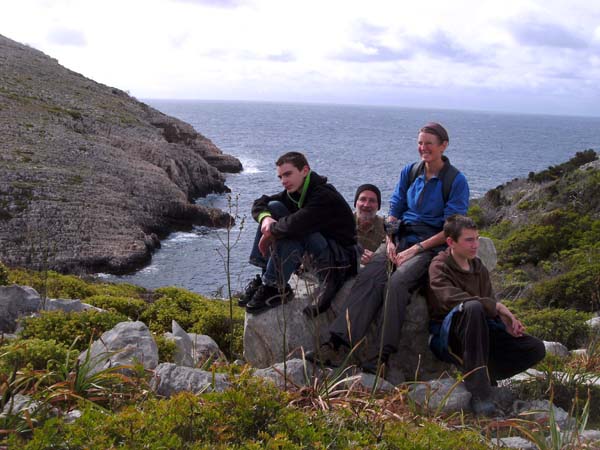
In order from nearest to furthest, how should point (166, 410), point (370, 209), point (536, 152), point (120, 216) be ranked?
point (166, 410) → point (370, 209) → point (120, 216) → point (536, 152)

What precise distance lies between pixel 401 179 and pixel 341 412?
3.80 m

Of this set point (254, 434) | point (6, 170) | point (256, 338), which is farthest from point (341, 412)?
point (6, 170)

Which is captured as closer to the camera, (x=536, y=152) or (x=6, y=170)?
(x=6, y=170)

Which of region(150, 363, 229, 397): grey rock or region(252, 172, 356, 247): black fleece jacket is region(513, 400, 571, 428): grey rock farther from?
region(150, 363, 229, 397): grey rock

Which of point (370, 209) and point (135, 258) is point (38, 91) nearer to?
point (135, 258)

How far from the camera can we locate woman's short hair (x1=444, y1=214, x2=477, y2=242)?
6354 mm

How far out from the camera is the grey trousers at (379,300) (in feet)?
21.1

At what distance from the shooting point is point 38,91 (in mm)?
60188

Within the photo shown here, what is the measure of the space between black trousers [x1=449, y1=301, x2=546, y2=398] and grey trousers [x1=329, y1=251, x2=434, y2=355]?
61 cm

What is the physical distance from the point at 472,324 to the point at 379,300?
106 cm

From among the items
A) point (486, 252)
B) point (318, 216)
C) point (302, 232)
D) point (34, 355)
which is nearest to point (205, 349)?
point (302, 232)

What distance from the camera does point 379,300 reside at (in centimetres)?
Answer: 663

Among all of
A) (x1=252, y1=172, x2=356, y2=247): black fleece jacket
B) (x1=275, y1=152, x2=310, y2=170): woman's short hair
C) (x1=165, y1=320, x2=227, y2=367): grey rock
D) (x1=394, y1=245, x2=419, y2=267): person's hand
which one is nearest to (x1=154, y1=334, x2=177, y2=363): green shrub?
(x1=165, y1=320, x2=227, y2=367): grey rock

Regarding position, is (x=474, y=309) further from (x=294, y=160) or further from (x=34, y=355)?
(x=34, y=355)
